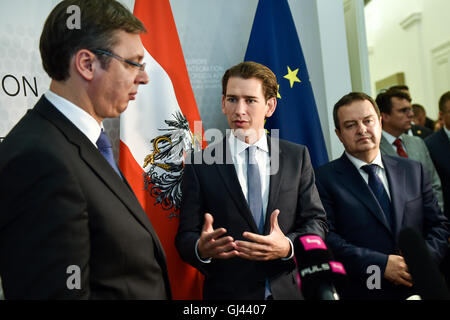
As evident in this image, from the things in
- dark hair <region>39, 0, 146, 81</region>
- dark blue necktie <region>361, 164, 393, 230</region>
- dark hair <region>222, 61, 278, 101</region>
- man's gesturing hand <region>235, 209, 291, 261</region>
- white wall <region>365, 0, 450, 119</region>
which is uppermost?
white wall <region>365, 0, 450, 119</region>

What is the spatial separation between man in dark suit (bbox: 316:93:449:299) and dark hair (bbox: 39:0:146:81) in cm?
160

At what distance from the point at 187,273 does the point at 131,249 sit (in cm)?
152

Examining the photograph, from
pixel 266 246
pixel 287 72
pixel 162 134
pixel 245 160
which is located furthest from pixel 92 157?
pixel 287 72

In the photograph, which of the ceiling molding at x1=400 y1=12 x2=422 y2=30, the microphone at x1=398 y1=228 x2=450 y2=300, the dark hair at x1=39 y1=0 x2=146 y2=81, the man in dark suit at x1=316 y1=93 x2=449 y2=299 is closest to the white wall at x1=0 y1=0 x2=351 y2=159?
the man in dark suit at x1=316 y1=93 x2=449 y2=299

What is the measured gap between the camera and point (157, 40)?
9.03 ft

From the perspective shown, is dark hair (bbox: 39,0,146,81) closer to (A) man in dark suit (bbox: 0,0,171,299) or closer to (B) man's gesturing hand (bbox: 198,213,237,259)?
(A) man in dark suit (bbox: 0,0,171,299)

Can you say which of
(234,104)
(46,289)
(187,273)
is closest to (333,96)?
(234,104)

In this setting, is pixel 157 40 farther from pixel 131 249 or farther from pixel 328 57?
pixel 131 249

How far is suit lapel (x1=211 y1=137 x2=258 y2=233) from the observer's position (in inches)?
76.4

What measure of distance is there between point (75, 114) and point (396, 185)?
6.08 ft

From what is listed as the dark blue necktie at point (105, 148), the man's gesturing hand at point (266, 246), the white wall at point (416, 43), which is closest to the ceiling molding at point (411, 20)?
the white wall at point (416, 43)

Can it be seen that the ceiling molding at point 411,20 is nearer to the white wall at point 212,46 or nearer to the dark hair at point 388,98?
the dark hair at point 388,98

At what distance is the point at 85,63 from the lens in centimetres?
122

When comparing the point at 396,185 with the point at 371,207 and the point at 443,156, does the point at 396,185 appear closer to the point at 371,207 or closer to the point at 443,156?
the point at 371,207
